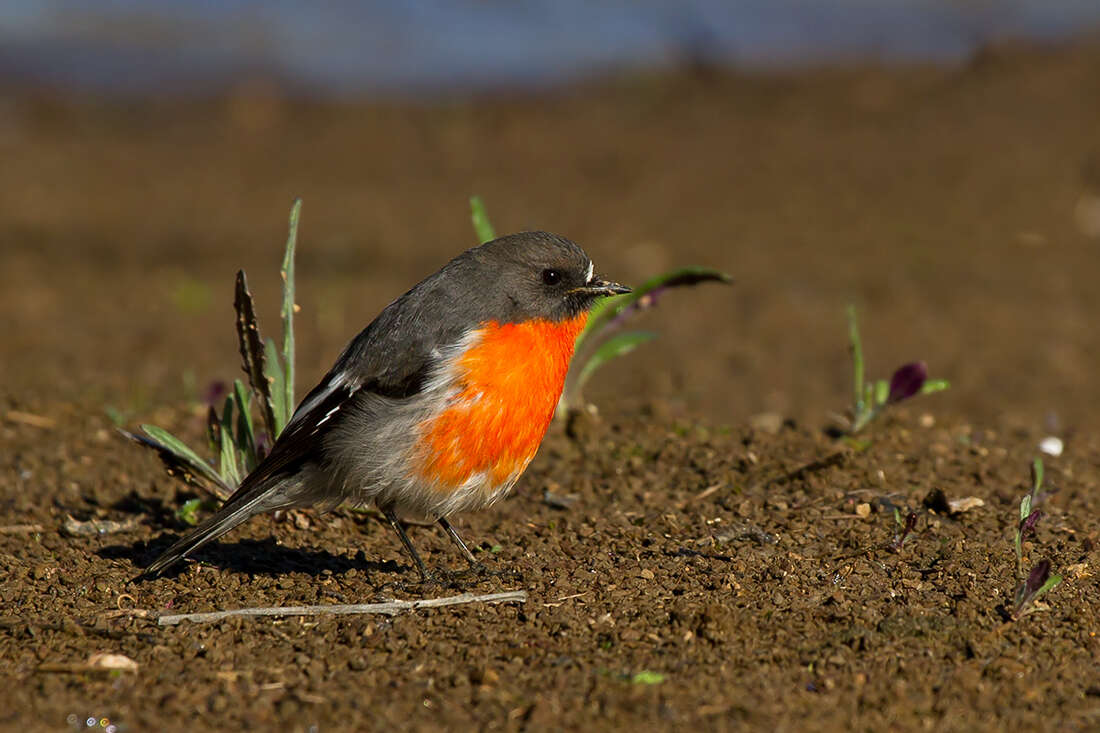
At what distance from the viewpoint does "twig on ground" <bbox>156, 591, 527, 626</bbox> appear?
14.8ft

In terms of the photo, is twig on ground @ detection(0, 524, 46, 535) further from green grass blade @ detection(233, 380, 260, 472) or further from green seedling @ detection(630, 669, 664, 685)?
green seedling @ detection(630, 669, 664, 685)

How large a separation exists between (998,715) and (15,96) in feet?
63.2

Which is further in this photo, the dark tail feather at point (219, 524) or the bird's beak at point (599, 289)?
the bird's beak at point (599, 289)

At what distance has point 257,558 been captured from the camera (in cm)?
542

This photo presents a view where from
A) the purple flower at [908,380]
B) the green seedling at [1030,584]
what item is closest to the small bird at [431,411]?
the purple flower at [908,380]

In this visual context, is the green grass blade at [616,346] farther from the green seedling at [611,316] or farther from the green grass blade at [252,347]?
the green grass blade at [252,347]

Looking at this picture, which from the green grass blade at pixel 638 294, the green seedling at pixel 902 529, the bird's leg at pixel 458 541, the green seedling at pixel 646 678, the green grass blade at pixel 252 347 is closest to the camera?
the green seedling at pixel 646 678

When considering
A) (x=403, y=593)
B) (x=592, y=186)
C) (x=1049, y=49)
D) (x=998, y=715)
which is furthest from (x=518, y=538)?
(x=1049, y=49)

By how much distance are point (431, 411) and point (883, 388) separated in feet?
7.89

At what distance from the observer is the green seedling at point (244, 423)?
554 centimetres

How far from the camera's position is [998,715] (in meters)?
3.83

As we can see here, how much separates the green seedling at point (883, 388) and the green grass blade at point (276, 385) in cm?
252

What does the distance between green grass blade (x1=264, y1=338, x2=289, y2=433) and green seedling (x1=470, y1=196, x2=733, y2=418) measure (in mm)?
1240

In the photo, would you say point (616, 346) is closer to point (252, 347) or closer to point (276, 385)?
point (276, 385)
